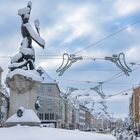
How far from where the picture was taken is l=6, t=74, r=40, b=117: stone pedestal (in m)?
18.0

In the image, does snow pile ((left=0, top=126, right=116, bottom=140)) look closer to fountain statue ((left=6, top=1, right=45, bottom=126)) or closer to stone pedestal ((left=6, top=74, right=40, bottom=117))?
fountain statue ((left=6, top=1, right=45, bottom=126))

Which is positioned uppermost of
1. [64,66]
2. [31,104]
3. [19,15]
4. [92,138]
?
[19,15]

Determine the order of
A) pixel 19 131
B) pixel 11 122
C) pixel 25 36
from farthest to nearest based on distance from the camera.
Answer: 1. pixel 25 36
2. pixel 11 122
3. pixel 19 131

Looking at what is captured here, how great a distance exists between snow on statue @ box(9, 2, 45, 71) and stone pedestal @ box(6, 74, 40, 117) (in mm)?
598

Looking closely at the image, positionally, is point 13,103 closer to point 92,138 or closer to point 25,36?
point 25,36

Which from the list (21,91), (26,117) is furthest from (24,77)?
(26,117)

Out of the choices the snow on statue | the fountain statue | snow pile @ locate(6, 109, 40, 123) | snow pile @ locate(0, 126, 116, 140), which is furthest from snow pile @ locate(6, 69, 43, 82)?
snow pile @ locate(0, 126, 116, 140)

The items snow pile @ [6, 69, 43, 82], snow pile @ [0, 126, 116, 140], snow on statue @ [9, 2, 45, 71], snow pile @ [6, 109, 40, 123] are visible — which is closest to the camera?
snow pile @ [0, 126, 116, 140]

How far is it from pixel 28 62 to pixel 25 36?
1211 millimetres

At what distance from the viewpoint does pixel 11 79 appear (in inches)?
714

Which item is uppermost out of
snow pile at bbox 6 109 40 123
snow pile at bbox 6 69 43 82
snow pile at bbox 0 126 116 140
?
snow pile at bbox 6 69 43 82

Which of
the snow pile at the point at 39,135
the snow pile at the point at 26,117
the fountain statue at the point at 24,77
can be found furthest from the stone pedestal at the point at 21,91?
the snow pile at the point at 39,135

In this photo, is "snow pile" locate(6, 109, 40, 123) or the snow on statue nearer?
"snow pile" locate(6, 109, 40, 123)

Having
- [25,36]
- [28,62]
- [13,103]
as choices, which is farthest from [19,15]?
[13,103]
